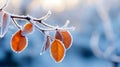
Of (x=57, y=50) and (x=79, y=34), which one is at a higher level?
(x=79, y=34)

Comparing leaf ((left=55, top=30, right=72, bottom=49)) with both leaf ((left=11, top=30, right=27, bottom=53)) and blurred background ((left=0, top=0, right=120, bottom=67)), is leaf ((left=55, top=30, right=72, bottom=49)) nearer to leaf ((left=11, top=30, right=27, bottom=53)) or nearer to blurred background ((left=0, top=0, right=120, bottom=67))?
leaf ((left=11, top=30, right=27, bottom=53))

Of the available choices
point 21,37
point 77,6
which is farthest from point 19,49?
point 77,6

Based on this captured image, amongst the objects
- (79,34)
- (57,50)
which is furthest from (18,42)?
(79,34)

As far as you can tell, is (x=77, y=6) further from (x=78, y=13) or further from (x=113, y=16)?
(x=113, y=16)

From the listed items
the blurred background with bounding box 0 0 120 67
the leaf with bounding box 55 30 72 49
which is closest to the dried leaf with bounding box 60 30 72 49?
the leaf with bounding box 55 30 72 49

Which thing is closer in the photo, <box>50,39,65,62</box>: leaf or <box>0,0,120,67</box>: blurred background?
<box>50,39,65,62</box>: leaf

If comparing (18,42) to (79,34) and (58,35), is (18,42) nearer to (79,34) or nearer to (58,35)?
(58,35)
